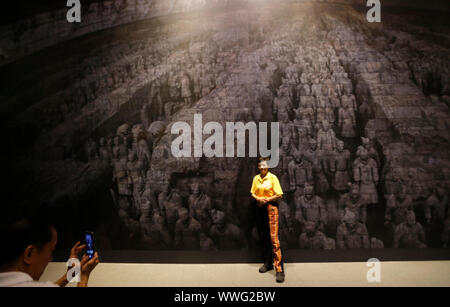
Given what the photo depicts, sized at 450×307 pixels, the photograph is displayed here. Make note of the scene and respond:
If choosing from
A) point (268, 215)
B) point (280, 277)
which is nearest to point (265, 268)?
point (280, 277)

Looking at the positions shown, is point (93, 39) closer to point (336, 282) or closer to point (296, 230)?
point (296, 230)

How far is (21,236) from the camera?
1.67 meters

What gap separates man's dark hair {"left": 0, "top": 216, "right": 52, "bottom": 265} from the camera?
164 cm

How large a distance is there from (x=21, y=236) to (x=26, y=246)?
0.08 meters

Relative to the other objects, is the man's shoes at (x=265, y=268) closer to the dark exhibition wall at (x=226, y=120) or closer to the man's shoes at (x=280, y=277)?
the man's shoes at (x=280, y=277)

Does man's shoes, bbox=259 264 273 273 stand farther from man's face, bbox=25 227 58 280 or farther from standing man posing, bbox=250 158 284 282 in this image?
man's face, bbox=25 227 58 280

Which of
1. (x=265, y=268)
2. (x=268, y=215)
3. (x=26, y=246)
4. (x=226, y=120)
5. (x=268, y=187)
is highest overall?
(x=226, y=120)

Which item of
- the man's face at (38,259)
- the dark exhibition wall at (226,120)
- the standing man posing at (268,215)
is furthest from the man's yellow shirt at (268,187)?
the man's face at (38,259)

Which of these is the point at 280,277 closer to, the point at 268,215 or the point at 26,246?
the point at 268,215

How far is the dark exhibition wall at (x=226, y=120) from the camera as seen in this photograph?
16.6 ft

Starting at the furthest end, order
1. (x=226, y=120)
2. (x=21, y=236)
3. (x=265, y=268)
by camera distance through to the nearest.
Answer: (x=226, y=120) < (x=265, y=268) < (x=21, y=236)

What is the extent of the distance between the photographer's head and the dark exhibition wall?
136 inches

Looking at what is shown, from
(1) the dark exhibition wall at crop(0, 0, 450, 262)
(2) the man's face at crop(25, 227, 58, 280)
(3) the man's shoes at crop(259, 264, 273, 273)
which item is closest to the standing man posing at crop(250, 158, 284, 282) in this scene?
(3) the man's shoes at crop(259, 264, 273, 273)

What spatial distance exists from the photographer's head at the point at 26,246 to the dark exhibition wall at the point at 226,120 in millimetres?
3442
